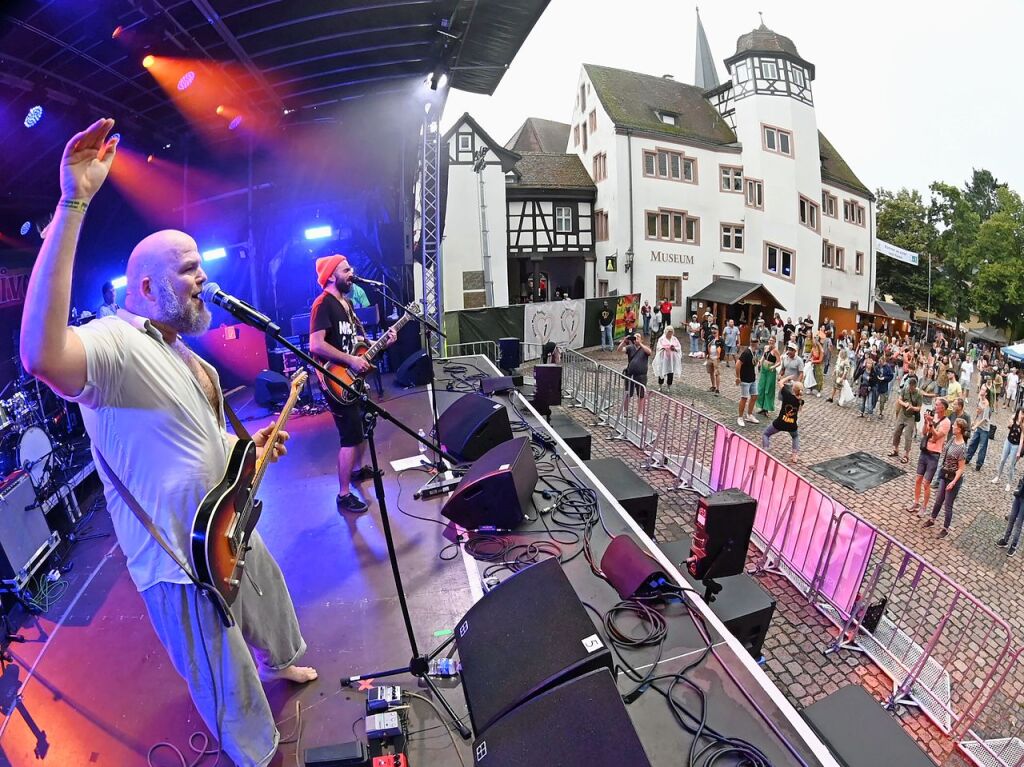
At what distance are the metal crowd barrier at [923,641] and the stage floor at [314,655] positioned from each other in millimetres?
2222

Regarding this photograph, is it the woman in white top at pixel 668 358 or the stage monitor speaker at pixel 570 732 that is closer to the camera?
the stage monitor speaker at pixel 570 732

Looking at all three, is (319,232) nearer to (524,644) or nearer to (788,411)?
(788,411)

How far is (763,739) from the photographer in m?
2.36

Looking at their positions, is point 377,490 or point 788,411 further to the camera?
point 788,411

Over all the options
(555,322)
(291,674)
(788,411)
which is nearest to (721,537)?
(291,674)

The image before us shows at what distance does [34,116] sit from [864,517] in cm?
1085

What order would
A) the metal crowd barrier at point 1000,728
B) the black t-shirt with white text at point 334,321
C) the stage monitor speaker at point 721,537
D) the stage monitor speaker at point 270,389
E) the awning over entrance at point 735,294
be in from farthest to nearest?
the awning over entrance at point 735,294, the stage monitor speaker at point 270,389, the black t-shirt with white text at point 334,321, the stage monitor speaker at point 721,537, the metal crowd barrier at point 1000,728

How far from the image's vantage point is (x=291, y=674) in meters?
2.67

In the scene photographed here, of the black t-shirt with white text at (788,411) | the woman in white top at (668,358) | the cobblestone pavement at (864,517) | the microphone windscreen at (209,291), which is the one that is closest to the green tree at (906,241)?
the cobblestone pavement at (864,517)

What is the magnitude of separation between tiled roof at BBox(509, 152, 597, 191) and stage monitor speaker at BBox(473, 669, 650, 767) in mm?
25516

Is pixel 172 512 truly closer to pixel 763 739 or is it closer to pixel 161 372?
pixel 161 372

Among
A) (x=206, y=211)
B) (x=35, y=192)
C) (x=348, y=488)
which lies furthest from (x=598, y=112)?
(x=348, y=488)

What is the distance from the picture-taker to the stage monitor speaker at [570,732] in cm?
176

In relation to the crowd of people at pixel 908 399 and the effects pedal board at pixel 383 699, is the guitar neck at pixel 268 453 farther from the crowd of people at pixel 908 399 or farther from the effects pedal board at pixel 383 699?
the crowd of people at pixel 908 399
